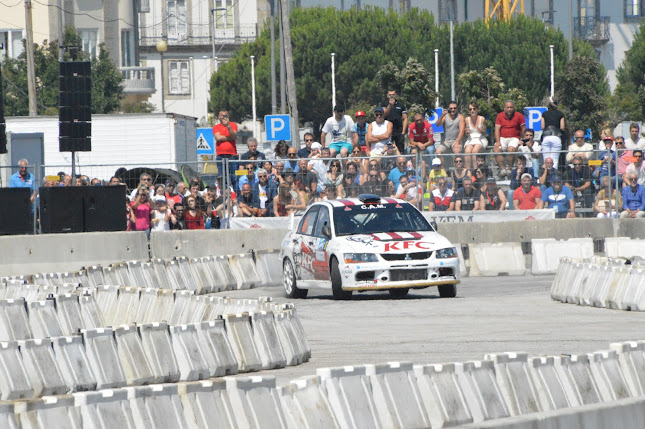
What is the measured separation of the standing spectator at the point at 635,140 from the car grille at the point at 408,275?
7898 mm

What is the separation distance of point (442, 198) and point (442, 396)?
16.5 metres

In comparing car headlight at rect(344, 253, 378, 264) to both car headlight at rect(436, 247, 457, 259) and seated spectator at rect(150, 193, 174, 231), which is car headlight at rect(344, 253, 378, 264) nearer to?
car headlight at rect(436, 247, 457, 259)

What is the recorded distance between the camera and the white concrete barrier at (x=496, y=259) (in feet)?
73.3

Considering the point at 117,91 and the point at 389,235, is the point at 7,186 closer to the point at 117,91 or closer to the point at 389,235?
the point at 389,235

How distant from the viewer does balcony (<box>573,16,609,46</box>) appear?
325ft

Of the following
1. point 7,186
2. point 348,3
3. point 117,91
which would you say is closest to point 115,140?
point 7,186

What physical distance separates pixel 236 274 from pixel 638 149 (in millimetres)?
7129

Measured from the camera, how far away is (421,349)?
11664mm

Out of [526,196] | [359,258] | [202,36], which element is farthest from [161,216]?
[202,36]

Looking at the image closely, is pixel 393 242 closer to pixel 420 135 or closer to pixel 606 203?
pixel 606 203

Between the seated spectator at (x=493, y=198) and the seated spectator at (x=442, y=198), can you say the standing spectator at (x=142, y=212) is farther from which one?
the seated spectator at (x=493, y=198)

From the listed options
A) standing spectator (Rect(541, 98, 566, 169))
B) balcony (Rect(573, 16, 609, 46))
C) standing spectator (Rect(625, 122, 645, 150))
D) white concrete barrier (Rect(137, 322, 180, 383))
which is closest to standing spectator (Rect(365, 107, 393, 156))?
standing spectator (Rect(541, 98, 566, 169))

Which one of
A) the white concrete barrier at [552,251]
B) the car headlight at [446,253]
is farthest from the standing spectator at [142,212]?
the car headlight at [446,253]

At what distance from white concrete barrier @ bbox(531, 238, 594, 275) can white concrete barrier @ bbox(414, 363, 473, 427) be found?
605 inches
